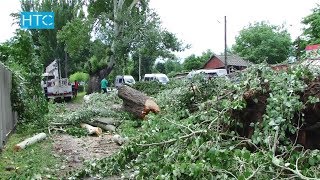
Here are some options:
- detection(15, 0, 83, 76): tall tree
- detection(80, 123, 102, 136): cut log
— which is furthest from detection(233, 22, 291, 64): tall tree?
detection(80, 123, 102, 136): cut log

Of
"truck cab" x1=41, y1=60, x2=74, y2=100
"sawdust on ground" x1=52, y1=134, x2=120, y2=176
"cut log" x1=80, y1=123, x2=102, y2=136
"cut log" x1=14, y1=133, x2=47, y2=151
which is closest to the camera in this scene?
"sawdust on ground" x1=52, y1=134, x2=120, y2=176

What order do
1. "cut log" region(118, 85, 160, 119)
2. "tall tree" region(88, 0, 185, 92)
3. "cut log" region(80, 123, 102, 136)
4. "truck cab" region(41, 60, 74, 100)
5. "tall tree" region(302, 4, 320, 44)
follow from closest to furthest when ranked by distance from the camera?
"cut log" region(80, 123, 102, 136) → "cut log" region(118, 85, 160, 119) → "truck cab" region(41, 60, 74, 100) → "tall tree" region(88, 0, 185, 92) → "tall tree" region(302, 4, 320, 44)

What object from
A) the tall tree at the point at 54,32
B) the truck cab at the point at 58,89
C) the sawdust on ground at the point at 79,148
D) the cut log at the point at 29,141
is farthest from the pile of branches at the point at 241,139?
the tall tree at the point at 54,32

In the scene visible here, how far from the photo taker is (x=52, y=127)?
10.8 m

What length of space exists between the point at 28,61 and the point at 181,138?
757 centimetres

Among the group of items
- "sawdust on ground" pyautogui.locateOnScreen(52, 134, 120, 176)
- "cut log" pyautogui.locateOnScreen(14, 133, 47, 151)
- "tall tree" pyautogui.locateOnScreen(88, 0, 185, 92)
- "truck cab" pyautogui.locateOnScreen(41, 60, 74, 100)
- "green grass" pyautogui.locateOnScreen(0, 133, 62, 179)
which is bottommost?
"sawdust on ground" pyautogui.locateOnScreen(52, 134, 120, 176)

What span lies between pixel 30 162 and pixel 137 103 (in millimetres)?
5292

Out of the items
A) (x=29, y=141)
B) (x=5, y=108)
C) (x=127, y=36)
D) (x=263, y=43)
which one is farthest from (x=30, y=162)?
(x=263, y=43)

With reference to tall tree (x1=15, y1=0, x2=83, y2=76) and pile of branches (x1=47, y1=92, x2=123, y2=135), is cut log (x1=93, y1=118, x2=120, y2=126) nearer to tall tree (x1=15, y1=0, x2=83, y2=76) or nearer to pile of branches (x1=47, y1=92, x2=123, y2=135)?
pile of branches (x1=47, y1=92, x2=123, y2=135)

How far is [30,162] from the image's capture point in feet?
23.0

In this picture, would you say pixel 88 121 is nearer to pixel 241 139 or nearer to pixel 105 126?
pixel 105 126

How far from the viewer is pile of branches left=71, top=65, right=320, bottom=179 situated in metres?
3.83

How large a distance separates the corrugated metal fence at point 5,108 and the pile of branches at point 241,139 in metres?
3.10

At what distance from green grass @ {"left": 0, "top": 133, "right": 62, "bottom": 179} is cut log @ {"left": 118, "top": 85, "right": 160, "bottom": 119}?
349cm
